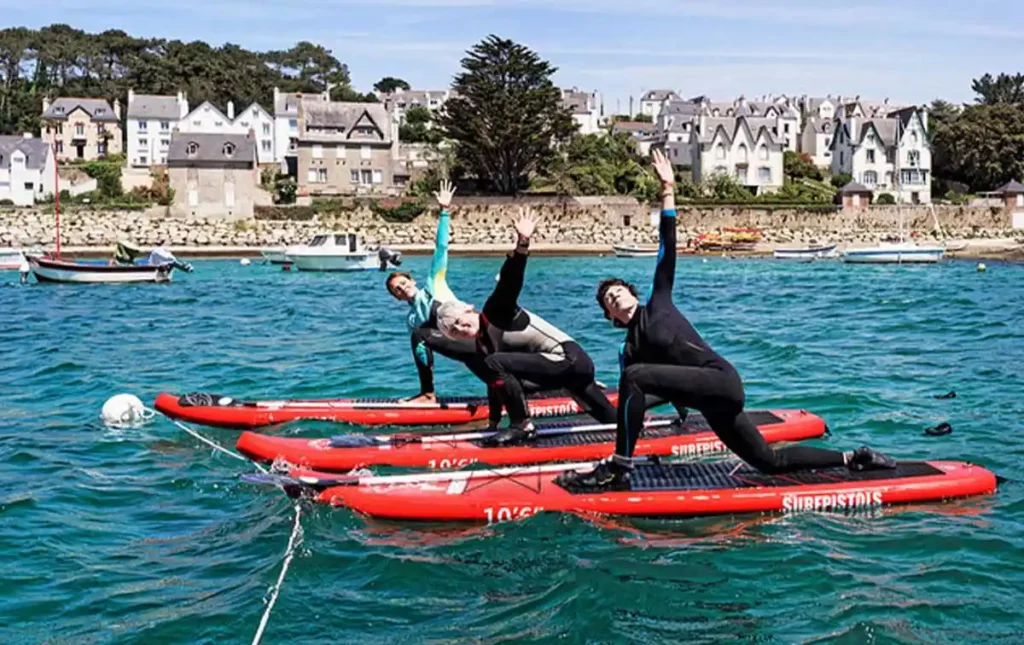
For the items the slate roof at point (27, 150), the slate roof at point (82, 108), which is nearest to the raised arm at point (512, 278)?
the slate roof at point (27, 150)

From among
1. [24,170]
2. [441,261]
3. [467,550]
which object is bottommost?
[467,550]

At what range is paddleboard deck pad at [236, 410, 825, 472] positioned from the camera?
40.2 ft

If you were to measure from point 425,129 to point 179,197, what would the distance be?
3364 centimetres

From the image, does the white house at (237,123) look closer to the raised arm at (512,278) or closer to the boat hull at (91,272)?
the boat hull at (91,272)

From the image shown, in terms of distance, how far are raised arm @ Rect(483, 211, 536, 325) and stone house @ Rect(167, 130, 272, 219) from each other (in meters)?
71.5

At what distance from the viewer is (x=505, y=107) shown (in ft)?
256

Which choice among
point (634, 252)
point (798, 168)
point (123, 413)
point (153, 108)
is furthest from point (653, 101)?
point (123, 413)

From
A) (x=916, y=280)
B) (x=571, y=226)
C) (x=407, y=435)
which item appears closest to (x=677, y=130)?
(x=571, y=226)

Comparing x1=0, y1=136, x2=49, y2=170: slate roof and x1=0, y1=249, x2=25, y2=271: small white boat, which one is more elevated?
x1=0, y1=136, x2=49, y2=170: slate roof

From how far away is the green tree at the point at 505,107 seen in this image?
7812cm

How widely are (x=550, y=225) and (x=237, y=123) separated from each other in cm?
4011

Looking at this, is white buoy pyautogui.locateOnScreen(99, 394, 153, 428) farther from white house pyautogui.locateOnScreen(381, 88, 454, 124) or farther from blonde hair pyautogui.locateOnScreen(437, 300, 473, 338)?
white house pyautogui.locateOnScreen(381, 88, 454, 124)

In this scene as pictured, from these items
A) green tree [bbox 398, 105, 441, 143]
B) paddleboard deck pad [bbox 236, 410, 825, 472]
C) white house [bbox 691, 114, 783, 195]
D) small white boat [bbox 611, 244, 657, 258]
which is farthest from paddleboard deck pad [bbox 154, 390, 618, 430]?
green tree [bbox 398, 105, 441, 143]

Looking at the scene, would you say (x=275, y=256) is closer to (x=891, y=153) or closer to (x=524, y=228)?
(x=524, y=228)
